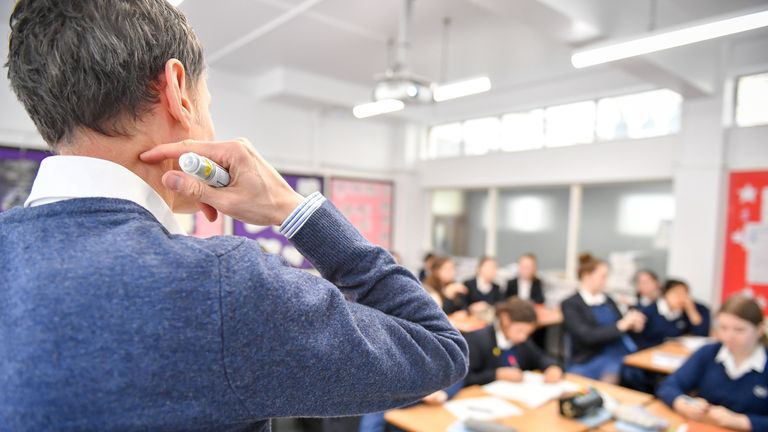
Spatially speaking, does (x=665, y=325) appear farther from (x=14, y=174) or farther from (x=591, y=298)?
(x=14, y=174)

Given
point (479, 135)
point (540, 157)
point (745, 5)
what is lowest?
point (540, 157)

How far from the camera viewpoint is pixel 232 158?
1.80ft

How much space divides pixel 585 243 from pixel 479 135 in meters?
2.22

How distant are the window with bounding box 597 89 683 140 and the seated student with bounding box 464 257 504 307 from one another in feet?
7.02

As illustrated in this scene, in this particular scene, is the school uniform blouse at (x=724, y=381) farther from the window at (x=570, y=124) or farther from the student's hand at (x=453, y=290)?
the window at (x=570, y=124)

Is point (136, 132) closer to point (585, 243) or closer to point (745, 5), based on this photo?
point (745, 5)

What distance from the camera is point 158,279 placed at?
1.35 feet

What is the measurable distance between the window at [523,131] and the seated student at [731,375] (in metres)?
3.74

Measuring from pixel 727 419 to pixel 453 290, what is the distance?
121 inches

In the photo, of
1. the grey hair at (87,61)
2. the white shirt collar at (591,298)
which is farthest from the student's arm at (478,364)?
the grey hair at (87,61)

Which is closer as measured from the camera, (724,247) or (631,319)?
(631,319)

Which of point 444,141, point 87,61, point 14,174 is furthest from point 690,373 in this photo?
point 14,174

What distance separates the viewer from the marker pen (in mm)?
489

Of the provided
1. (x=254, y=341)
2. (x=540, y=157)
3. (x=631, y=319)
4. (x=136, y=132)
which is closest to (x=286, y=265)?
(x=254, y=341)
